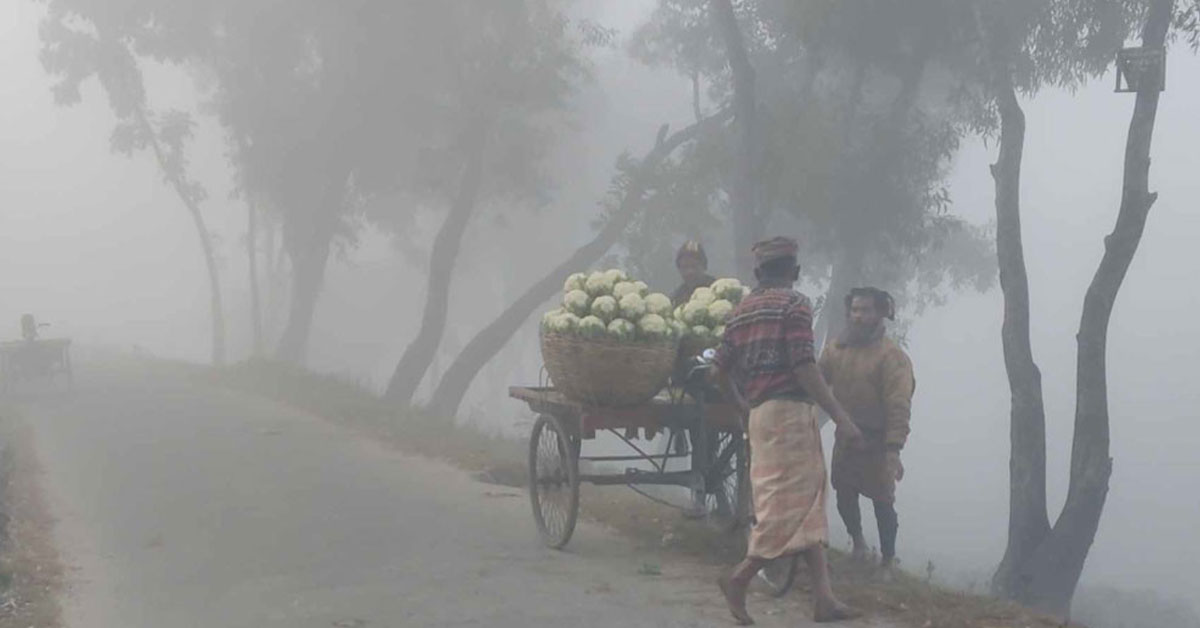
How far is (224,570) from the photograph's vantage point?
917cm

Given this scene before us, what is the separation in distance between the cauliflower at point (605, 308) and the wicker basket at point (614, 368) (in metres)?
0.18

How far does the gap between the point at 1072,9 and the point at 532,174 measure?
12.8 meters

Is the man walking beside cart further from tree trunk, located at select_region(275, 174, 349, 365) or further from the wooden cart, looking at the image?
tree trunk, located at select_region(275, 174, 349, 365)

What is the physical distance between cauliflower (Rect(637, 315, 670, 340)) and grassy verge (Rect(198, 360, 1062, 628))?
151 centimetres

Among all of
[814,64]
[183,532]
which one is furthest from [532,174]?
[183,532]

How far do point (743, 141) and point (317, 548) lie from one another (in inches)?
427

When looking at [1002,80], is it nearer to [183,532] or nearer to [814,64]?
[814,64]

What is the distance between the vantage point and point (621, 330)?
7.88 m

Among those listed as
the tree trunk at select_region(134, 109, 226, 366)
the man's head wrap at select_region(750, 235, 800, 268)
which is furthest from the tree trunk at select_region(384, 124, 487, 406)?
the man's head wrap at select_region(750, 235, 800, 268)

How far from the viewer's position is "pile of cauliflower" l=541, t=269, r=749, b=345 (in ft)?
26.2

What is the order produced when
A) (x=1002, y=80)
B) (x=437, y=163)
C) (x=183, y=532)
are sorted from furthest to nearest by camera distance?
(x=437, y=163) → (x=1002, y=80) → (x=183, y=532)

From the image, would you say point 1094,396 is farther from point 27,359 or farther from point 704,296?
point 27,359

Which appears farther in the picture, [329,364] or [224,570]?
[329,364]

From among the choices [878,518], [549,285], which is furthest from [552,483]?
[549,285]
